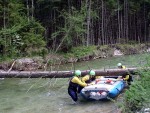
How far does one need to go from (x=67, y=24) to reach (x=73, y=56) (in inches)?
142

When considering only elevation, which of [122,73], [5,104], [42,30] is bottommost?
[5,104]

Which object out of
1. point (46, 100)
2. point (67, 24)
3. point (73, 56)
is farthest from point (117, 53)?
point (46, 100)

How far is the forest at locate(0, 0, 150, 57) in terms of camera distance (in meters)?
26.8

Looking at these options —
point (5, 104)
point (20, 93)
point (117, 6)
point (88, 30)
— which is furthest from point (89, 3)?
point (5, 104)

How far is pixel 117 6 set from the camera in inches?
1453

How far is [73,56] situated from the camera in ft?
93.6

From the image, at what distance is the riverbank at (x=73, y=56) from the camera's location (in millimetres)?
23781

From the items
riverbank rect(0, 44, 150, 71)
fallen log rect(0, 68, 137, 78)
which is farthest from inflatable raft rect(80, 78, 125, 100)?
riverbank rect(0, 44, 150, 71)

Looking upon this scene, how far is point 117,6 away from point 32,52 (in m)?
13.9

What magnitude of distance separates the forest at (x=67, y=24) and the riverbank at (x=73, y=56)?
959mm

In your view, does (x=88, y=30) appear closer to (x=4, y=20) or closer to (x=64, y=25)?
(x=64, y=25)

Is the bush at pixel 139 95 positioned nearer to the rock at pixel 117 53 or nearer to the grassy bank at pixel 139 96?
the grassy bank at pixel 139 96

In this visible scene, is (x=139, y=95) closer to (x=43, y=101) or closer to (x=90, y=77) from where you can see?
(x=43, y=101)

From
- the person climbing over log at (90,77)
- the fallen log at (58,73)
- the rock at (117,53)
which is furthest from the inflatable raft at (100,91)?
the rock at (117,53)
